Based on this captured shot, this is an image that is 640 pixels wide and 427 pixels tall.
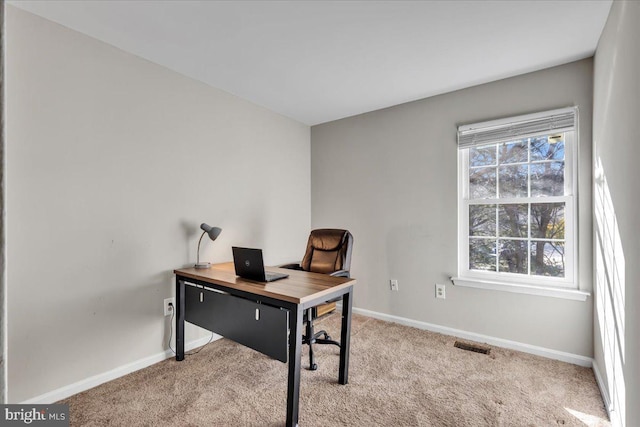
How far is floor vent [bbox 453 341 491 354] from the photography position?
258cm

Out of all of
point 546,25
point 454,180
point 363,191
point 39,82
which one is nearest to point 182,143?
point 39,82

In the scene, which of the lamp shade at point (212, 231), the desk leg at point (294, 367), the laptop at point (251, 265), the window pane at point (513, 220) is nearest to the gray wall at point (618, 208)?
the window pane at point (513, 220)

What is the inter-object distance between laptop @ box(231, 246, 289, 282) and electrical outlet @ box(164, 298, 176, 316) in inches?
29.7

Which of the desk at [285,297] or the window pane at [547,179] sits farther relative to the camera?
the window pane at [547,179]

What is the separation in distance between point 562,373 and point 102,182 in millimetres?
3519

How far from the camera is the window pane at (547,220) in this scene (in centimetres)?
248

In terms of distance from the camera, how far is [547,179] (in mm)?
2529

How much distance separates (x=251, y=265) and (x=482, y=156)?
2291mm

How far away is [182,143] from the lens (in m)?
2.57

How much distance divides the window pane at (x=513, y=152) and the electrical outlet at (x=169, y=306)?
10.0ft

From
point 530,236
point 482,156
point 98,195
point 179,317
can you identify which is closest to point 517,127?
point 482,156

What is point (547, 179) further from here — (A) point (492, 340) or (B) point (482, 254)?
(A) point (492, 340)

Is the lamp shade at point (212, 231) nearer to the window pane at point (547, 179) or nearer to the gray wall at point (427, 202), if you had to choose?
the gray wall at point (427, 202)

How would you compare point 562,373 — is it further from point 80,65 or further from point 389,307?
point 80,65
